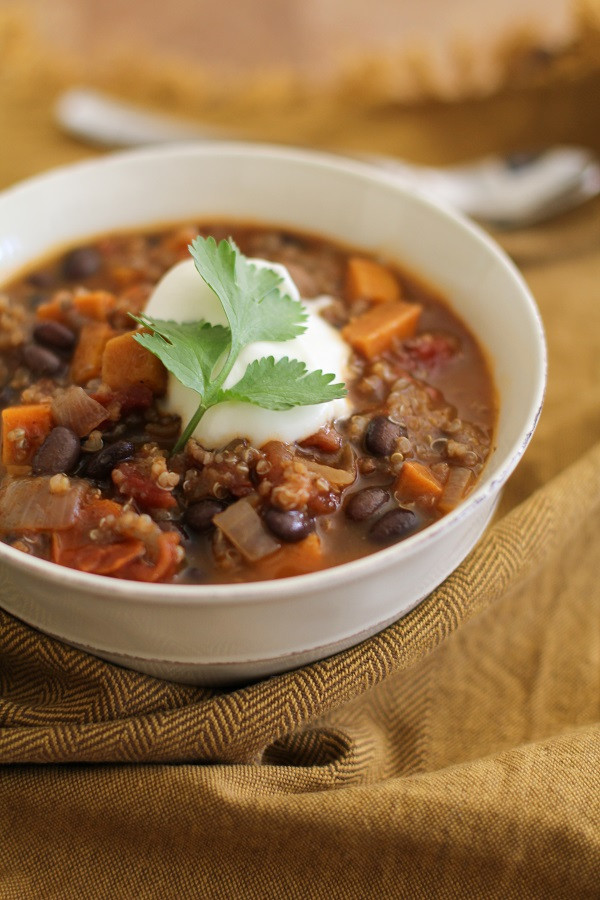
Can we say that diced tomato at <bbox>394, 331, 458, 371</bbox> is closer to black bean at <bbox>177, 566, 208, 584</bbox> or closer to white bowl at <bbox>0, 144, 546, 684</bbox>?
white bowl at <bbox>0, 144, 546, 684</bbox>

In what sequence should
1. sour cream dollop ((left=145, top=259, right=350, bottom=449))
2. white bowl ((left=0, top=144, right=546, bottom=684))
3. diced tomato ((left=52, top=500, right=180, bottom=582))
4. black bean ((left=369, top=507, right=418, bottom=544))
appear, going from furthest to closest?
1. sour cream dollop ((left=145, top=259, right=350, bottom=449))
2. black bean ((left=369, top=507, right=418, bottom=544))
3. diced tomato ((left=52, top=500, right=180, bottom=582))
4. white bowl ((left=0, top=144, right=546, bottom=684))

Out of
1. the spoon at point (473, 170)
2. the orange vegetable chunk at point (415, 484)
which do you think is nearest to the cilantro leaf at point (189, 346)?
the orange vegetable chunk at point (415, 484)

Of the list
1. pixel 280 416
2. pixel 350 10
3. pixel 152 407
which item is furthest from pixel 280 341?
pixel 350 10

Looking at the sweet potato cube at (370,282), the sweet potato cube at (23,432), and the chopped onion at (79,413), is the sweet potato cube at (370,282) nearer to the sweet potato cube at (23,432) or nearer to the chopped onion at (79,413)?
the chopped onion at (79,413)

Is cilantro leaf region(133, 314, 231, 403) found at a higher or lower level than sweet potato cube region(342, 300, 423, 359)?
higher

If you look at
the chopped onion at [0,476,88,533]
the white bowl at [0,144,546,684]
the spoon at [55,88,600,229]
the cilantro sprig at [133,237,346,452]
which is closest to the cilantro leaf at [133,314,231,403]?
the cilantro sprig at [133,237,346,452]

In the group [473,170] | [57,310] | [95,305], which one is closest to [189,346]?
[95,305]

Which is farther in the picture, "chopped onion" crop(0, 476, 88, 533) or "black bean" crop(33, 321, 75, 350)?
"black bean" crop(33, 321, 75, 350)
